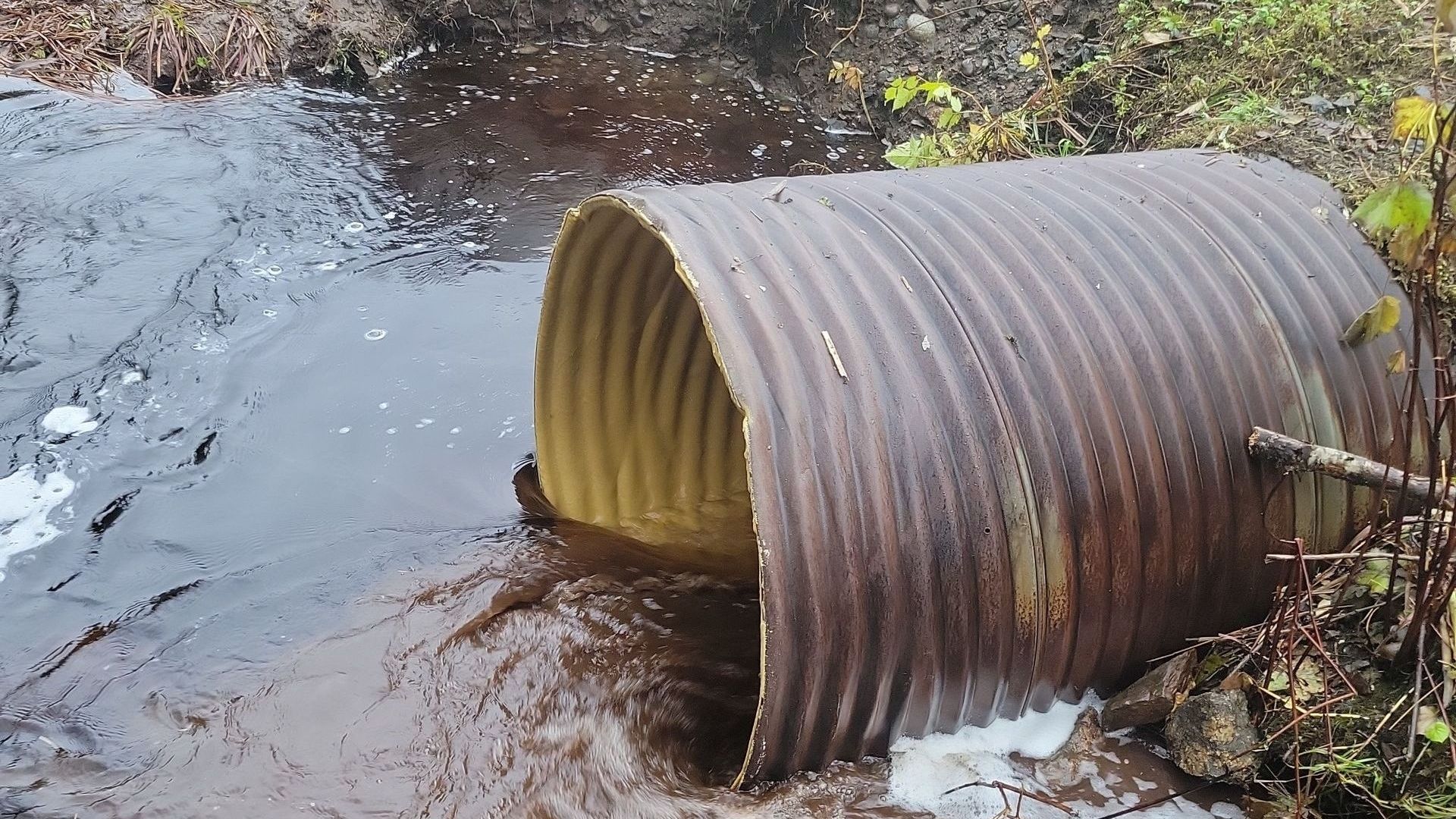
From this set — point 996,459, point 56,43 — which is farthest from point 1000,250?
point 56,43

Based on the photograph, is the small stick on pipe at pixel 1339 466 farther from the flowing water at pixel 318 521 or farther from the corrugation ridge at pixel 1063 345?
the flowing water at pixel 318 521

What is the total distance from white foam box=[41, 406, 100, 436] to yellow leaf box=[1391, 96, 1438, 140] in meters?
4.34

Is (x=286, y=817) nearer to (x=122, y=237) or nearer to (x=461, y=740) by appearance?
(x=461, y=740)

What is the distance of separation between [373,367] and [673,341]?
172 cm

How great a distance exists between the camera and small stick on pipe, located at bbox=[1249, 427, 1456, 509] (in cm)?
210

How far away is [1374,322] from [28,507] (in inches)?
167

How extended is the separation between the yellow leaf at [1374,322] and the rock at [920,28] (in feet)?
14.9

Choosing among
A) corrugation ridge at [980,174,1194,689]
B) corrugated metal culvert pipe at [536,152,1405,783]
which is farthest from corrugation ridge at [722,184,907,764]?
corrugation ridge at [980,174,1194,689]

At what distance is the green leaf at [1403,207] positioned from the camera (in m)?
2.00

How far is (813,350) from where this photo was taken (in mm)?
2111

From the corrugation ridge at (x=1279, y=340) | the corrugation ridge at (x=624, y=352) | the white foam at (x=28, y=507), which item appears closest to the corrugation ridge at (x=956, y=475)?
the corrugation ridge at (x=1279, y=340)

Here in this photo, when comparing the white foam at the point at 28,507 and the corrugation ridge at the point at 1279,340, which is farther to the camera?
the white foam at the point at 28,507

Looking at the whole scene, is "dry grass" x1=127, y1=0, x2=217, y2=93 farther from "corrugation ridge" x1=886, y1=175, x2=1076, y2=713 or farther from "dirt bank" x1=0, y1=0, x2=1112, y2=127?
"corrugation ridge" x1=886, y1=175, x2=1076, y2=713

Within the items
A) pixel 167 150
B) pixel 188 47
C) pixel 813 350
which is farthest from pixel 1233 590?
pixel 188 47
